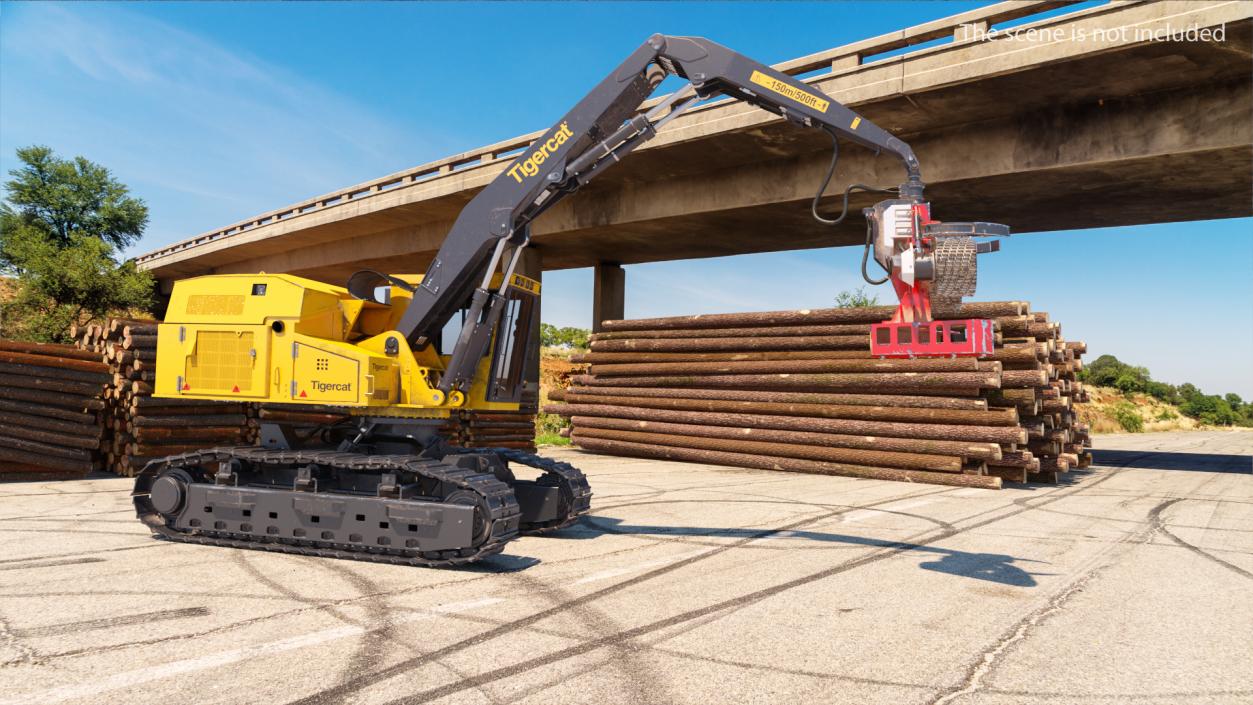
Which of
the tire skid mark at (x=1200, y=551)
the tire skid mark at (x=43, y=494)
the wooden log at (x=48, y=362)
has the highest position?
the wooden log at (x=48, y=362)

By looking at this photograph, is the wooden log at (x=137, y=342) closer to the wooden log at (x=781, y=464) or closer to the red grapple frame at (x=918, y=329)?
the wooden log at (x=781, y=464)

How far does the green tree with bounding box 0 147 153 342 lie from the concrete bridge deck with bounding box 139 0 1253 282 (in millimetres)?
25149

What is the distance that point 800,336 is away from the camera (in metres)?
17.2

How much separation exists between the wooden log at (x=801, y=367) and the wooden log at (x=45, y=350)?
A: 11.4 metres

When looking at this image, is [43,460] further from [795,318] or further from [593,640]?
[795,318]

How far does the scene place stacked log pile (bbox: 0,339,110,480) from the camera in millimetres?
12945

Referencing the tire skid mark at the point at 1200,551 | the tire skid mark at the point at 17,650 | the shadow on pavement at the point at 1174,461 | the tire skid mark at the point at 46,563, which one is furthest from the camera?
the shadow on pavement at the point at 1174,461

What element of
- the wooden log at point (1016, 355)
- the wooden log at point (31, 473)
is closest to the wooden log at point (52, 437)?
the wooden log at point (31, 473)

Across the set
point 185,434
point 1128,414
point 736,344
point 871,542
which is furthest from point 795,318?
point 1128,414

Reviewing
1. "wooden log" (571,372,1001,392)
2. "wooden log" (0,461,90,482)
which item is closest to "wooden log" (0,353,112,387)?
"wooden log" (0,461,90,482)

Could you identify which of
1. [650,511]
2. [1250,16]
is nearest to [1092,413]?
[1250,16]

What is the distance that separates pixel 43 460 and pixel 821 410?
1401 centimetres

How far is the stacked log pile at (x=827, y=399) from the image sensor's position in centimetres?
1425

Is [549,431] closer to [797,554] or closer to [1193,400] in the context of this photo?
[797,554]
